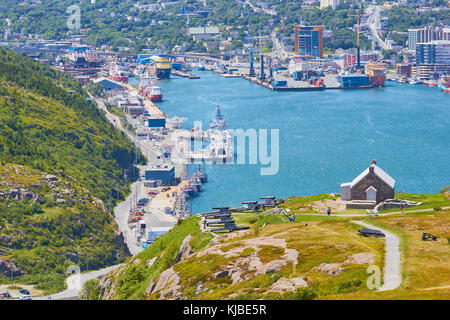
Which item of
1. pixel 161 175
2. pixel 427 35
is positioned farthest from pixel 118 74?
pixel 161 175

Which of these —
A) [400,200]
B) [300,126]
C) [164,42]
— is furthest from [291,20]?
[400,200]

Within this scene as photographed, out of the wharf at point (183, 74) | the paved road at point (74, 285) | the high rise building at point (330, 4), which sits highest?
the high rise building at point (330, 4)

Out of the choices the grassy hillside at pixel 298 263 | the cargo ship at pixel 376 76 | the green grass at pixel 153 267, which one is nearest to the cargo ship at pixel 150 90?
the cargo ship at pixel 376 76

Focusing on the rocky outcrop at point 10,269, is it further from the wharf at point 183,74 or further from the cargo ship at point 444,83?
the wharf at point 183,74

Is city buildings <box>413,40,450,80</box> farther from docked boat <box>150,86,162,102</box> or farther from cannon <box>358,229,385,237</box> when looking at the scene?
cannon <box>358,229,385,237</box>

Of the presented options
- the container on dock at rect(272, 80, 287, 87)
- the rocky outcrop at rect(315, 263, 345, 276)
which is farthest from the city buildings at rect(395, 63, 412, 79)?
the rocky outcrop at rect(315, 263, 345, 276)

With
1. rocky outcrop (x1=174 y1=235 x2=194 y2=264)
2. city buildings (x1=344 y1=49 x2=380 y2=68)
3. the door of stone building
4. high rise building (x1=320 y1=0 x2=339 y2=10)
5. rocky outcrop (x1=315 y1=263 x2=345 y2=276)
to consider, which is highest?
high rise building (x1=320 y1=0 x2=339 y2=10)

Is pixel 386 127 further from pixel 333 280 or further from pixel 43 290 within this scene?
pixel 333 280
